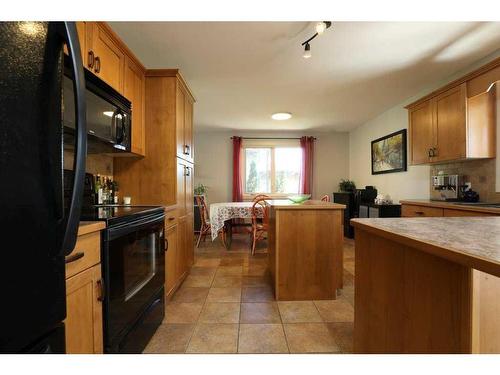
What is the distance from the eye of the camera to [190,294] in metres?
2.32

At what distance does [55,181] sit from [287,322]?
1805 mm

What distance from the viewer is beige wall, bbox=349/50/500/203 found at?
344 cm

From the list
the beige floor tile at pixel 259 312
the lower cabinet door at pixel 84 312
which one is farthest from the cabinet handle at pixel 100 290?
the beige floor tile at pixel 259 312

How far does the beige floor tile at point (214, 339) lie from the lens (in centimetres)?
153

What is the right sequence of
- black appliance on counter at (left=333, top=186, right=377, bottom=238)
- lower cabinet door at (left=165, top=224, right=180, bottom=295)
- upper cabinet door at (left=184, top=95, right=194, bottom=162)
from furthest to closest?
black appliance on counter at (left=333, top=186, right=377, bottom=238) → upper cabinet door at (left=184, top=95, right=194, bottom=162) → lower cabinet door at (left=165, top=224, right=180, bottom=295)

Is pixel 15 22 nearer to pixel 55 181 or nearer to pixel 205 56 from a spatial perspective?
pixel 55 181

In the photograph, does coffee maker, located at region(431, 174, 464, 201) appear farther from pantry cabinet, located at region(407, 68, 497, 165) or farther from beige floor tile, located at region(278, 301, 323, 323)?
beige floor tile, located at region(278, 301, 323, 323)

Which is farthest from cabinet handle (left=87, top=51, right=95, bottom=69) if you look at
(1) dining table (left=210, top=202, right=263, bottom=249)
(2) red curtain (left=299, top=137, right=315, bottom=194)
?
(2) red curtain (left=299, top=137, right=315, bottom=194)

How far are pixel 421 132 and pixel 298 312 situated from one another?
2.72 meters

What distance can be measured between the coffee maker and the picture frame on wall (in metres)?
0.76

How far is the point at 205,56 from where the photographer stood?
7.93ft

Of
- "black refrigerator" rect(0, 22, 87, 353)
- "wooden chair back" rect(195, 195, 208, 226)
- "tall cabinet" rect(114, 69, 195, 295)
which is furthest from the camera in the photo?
"wooden chair back" rect(195, 195, 208, 226)

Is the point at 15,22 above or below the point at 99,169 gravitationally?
above
